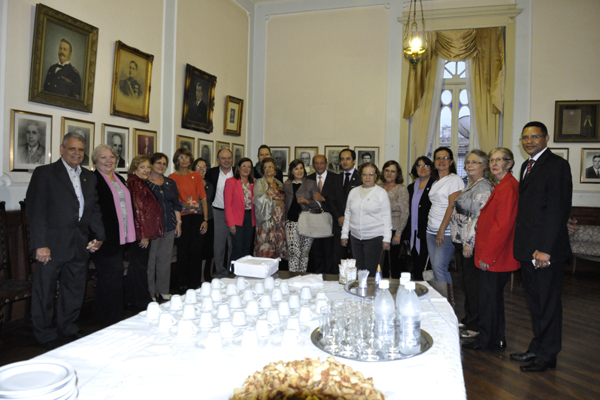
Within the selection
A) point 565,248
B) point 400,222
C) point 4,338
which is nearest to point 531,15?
point 400,222

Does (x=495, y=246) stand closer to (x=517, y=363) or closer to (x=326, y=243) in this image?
(x=517, y=363)

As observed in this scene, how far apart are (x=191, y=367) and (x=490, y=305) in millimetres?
2746

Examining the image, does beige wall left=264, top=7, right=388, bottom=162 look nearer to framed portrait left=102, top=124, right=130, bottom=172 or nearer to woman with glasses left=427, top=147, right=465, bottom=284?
framed portrait left=102, top=124, right=130, bottom=172

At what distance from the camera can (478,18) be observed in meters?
7.48

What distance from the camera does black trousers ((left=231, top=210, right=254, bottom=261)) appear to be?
5.41 m

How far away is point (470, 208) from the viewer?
3.55 metres

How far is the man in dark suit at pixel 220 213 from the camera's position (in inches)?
221

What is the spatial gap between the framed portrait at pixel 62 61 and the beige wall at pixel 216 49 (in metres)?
1.69

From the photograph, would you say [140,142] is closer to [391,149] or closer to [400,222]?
[400,222]

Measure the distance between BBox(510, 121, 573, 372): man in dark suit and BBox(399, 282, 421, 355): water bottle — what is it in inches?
68.9

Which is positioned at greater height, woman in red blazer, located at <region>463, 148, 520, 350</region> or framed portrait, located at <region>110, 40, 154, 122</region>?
framed portrait, located at <region>110, 40, 154, 122</region>

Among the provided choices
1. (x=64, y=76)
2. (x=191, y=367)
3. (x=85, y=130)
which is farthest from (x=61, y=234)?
(x=191, y=367)

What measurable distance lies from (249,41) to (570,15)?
565cm

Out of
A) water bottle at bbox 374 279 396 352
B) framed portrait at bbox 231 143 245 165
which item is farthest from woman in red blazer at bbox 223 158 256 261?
water bottle at bbox 374 279 396 352
